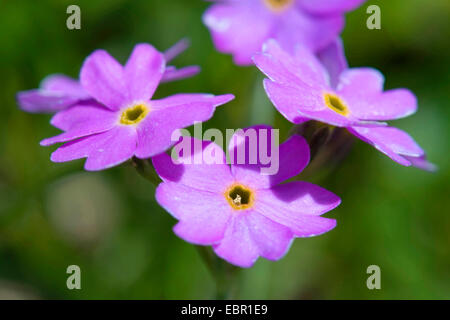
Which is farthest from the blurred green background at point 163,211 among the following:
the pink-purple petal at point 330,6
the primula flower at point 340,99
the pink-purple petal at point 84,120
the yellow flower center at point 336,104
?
the yellow flower center at point 336,104

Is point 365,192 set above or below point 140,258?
above

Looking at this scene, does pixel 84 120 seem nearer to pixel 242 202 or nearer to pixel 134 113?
pixel 134 113

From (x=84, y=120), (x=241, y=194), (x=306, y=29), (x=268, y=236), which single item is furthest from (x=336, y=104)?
(x=306, y=29)

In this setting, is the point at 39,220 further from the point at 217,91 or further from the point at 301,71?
the point at 301,71

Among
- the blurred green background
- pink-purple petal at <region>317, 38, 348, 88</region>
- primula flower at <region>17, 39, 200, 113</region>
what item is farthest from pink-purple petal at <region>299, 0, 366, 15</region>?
primula flower at <region>17, 39, 200, 113</region>

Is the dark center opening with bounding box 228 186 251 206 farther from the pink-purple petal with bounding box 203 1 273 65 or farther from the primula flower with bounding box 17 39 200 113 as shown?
the pink-purple petal with bounding box 203 1 273 65
